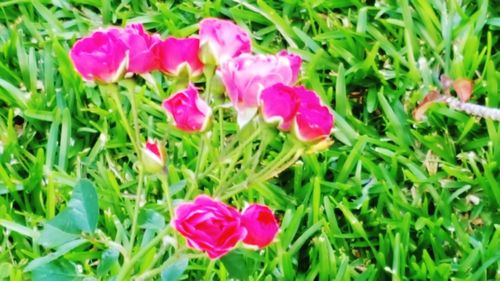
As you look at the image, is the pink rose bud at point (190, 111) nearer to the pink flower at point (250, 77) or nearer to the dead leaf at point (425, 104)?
the pink flower at point (250, 77)

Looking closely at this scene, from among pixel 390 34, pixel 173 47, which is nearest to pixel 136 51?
pixel 173 47

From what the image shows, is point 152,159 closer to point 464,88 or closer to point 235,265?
point 235,265

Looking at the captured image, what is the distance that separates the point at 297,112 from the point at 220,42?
0.14m

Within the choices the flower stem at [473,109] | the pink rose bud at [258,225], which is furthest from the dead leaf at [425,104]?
the pink rose bud at [258,225]

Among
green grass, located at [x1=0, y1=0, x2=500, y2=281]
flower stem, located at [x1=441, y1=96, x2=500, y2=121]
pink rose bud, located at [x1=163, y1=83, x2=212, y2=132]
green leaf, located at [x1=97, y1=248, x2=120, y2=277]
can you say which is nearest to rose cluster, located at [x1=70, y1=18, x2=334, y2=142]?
pink rose bud, located at [x1=163, y1=83, x2=212, y2=132]

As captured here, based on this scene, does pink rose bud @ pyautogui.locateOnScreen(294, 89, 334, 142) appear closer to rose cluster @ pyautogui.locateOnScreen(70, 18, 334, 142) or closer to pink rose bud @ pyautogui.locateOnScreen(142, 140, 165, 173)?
rose cluster @ pyautogui.locateOnScreen(70, 18, 334, 142)

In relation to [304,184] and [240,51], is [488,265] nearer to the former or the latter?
[304,184]

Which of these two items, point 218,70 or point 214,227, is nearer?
point 214,227

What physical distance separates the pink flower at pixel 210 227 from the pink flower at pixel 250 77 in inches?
4.4

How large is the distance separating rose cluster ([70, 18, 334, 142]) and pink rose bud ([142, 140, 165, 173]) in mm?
39

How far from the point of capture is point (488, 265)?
157 centimetres

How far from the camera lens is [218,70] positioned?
111 cm

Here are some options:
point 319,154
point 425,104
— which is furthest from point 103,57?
point 425,104

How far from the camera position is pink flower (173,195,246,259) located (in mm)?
974
